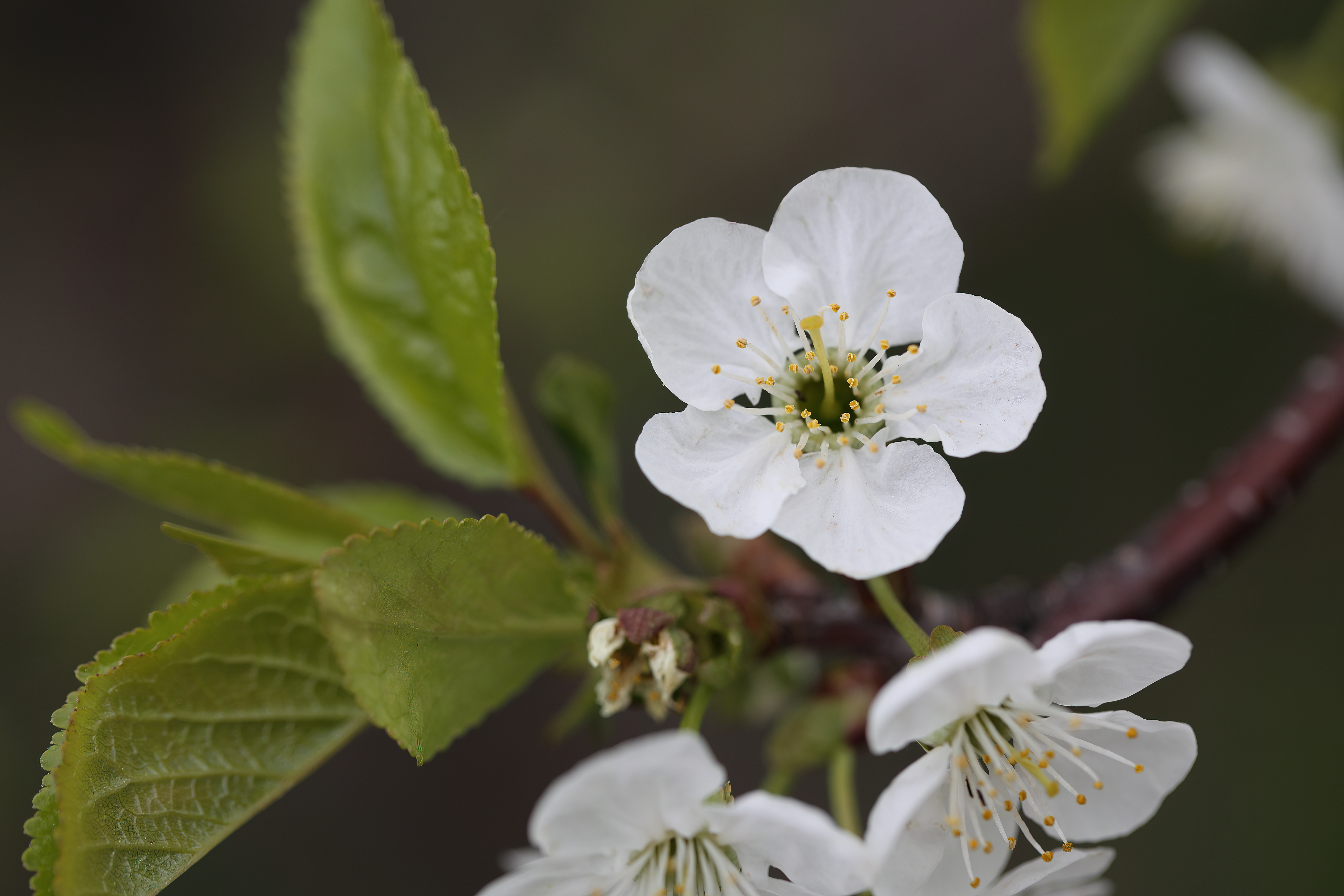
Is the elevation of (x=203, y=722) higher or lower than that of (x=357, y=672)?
lower

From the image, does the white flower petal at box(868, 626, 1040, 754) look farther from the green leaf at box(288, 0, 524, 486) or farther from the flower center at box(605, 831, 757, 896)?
the green leaf at box(288, 0, 524, 486)

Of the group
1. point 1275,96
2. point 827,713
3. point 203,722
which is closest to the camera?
point 203,722

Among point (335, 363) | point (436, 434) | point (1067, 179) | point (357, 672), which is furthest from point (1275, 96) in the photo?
point (335, 363)

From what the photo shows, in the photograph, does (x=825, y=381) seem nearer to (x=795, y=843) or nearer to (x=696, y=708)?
(x=696, y=708)

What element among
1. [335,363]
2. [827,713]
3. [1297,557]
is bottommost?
[1297,557]

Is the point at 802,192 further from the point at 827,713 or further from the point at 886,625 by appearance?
the point at 827,713

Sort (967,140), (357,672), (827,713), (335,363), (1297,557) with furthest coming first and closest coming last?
1. (335,363)
2. (967,140)
3. (1297,557)
4. (827,713)
5. (357,672)

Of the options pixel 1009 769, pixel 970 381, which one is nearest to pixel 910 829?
pixel 1009 769
